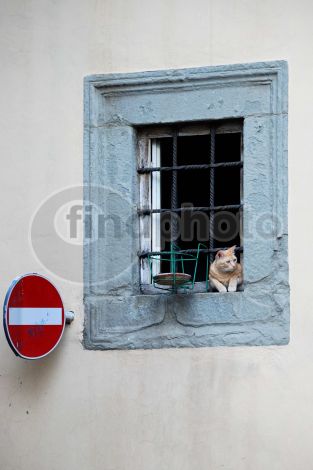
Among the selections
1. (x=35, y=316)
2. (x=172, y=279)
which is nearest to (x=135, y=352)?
(x=172, y=279)

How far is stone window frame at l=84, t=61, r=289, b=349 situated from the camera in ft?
27.6

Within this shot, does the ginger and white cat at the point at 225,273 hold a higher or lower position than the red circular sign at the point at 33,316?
higher

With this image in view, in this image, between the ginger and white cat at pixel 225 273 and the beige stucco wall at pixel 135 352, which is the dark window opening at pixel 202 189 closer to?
the ginger and white cat at pixel 225 273

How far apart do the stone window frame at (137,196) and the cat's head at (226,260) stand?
0.26 ft

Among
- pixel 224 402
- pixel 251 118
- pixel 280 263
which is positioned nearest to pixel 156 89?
pixel 251 118

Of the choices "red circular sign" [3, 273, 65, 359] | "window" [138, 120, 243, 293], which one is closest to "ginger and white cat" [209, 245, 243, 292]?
"window" [138, 120, 243, 293]

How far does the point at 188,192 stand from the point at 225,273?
2.32 ft

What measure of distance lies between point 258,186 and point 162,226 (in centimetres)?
66

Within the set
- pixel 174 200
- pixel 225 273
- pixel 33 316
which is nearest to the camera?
pixel 33 316

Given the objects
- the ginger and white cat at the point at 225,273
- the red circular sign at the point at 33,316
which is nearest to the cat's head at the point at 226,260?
the ginger and white cat at the point at 225,273

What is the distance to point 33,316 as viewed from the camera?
835 centimetres

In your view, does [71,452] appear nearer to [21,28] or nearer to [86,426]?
[86,426]

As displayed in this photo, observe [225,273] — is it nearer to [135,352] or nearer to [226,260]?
[226,260]

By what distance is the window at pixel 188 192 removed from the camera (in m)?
8.66
